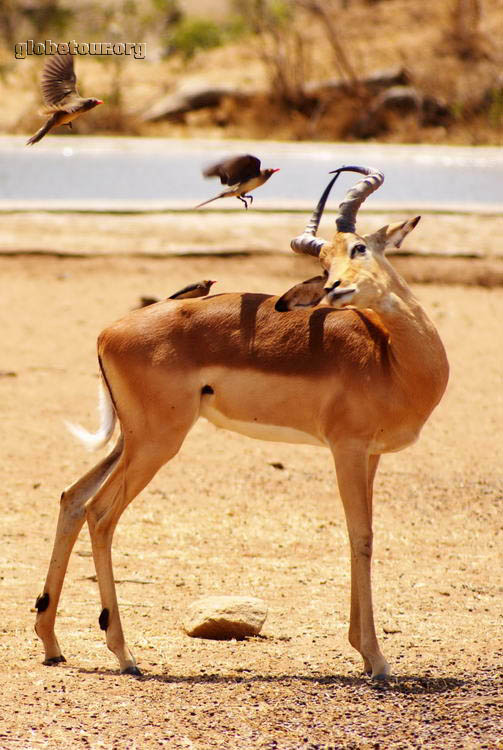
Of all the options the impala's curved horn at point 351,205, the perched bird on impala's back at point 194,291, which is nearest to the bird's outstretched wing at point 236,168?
the perched bird on impala's back at point 194,291

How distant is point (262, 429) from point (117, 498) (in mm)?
615

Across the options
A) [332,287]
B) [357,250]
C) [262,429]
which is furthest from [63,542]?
[357,250]

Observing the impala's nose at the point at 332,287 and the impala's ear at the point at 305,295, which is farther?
the impala's ear at the point at 305,295

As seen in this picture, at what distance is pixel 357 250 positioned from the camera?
4.12m

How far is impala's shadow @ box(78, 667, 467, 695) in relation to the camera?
12.9 feet

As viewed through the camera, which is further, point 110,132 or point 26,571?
point 110,132

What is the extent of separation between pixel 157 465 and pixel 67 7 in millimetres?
36754

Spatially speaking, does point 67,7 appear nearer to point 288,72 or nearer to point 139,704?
point 288,72

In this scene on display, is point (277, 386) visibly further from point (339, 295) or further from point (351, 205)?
point (351, 205)

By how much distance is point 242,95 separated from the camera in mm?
26906

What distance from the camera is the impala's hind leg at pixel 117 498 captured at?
168 inches

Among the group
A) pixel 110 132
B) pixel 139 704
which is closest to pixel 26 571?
pixel 139 704

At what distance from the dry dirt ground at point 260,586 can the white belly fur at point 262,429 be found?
A: 83cm

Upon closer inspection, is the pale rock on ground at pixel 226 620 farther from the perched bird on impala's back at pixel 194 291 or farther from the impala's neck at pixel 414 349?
the perched bird on impala's back at pixel 194 291
